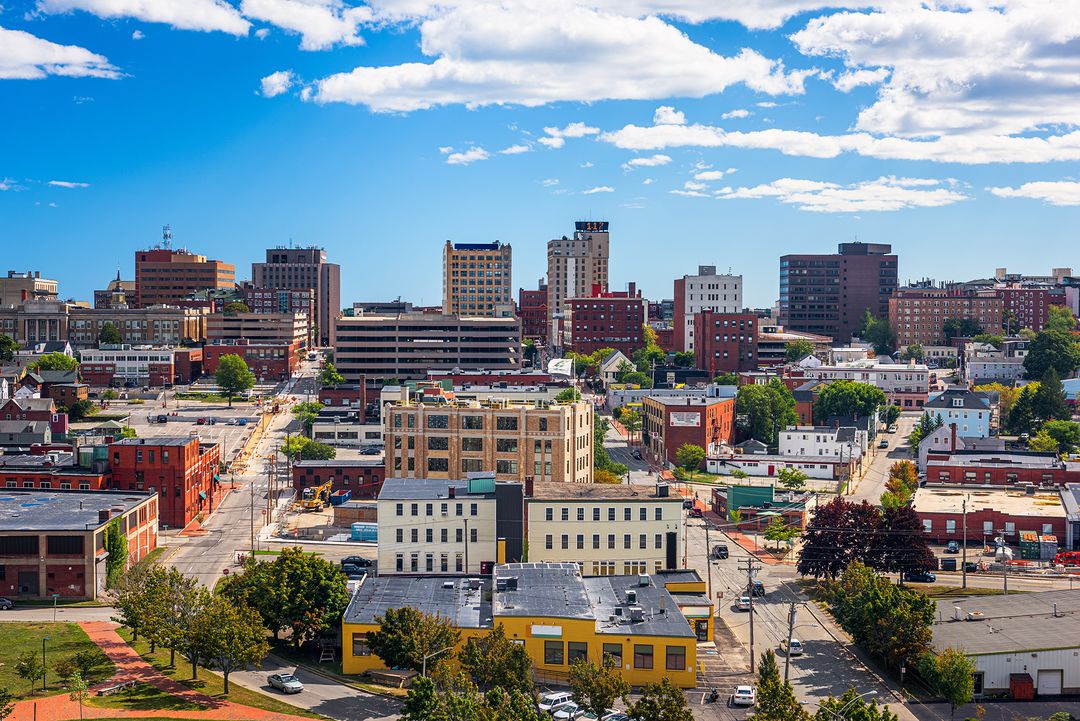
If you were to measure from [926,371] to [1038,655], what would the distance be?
132m

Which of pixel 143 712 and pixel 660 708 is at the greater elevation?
pixel 660 708

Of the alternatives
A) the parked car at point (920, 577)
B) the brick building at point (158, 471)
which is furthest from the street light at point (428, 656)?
the brick building at point (158, 471)

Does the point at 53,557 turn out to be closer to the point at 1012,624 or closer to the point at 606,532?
the point at 606,532

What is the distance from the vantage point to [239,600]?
65.6 m

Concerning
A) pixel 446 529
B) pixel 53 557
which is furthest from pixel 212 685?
pixel 53 557

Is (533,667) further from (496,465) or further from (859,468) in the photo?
(859,468)

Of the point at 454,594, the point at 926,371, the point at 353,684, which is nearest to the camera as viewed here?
the point at 353,684

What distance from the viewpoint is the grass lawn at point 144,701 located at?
2285 inches

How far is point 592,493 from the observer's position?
8375cm

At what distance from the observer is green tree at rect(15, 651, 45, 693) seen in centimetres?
5944

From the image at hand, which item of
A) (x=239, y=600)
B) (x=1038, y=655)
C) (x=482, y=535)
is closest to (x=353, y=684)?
(x=239, y=600)

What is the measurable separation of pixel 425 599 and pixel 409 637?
26.5ft

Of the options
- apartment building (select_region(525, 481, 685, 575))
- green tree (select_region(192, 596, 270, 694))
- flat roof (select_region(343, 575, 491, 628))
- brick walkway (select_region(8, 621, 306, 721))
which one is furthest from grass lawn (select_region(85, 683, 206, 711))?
apartment building (select_region(525, 481, 685, 575))

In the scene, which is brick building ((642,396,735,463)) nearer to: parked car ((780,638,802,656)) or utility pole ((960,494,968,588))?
utility pole ((960,494,968,588))
